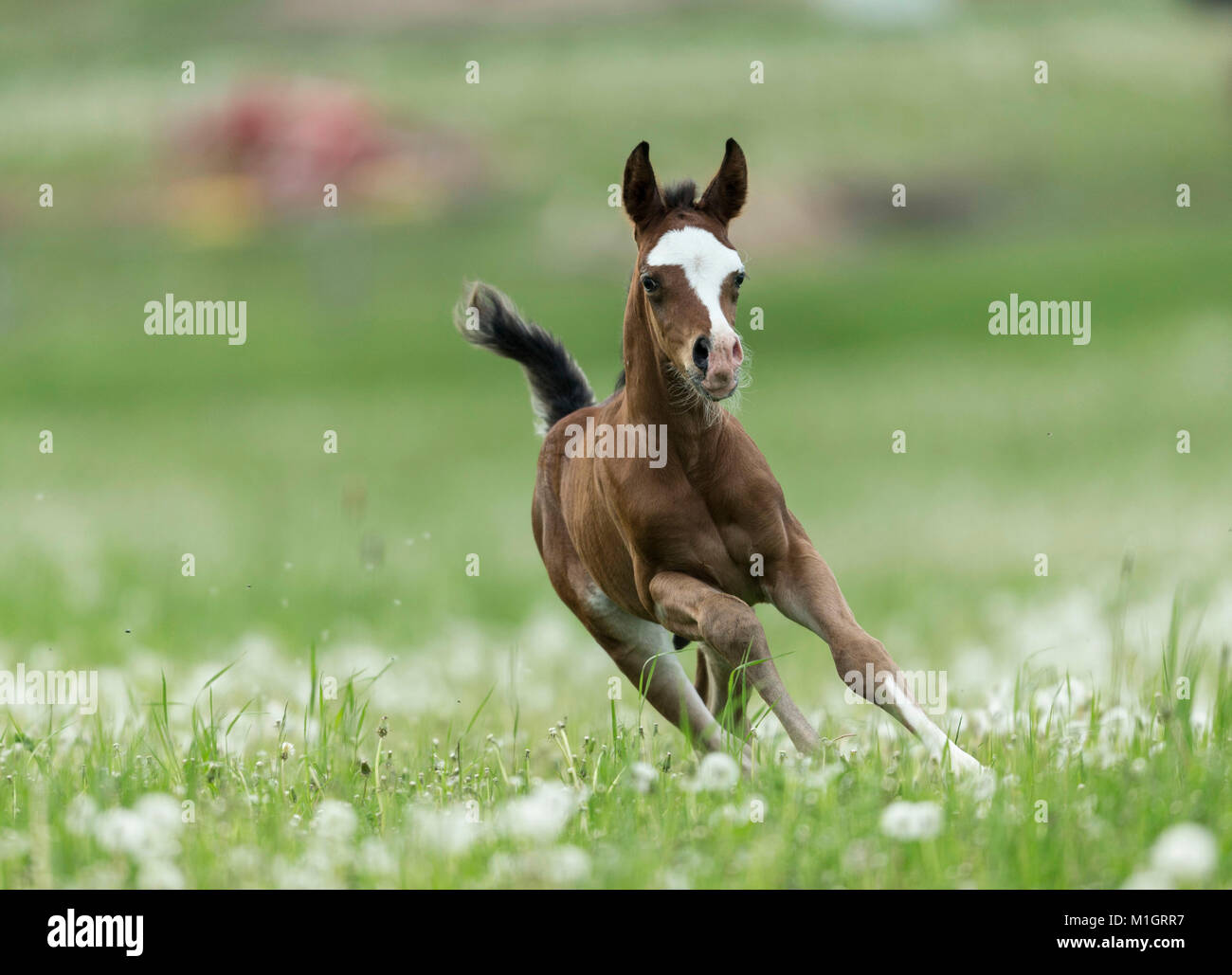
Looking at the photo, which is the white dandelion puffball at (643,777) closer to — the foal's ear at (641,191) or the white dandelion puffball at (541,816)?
the white dandelion puffball at (541,816)

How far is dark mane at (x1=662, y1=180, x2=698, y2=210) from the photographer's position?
242 inches

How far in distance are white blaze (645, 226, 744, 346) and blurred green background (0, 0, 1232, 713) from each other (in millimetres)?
1869

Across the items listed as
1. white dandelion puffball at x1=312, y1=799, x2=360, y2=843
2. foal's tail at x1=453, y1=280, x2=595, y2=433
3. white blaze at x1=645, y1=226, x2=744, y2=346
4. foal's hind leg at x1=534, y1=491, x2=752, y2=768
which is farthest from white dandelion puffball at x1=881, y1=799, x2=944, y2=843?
foal's tail at x1=453, y1=280, x2=595, y2=433

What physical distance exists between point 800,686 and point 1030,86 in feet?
131

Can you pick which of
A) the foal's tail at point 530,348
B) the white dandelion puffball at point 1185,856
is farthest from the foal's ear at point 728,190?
the white dandelion puffball at point 1185,856

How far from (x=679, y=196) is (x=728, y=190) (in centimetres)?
19

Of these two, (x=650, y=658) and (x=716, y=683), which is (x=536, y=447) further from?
(x=650, y=658)

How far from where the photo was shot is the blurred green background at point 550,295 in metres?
14.5

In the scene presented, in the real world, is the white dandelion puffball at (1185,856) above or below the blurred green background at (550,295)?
below

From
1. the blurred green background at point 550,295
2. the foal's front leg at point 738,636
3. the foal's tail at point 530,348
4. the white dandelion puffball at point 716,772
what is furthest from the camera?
the blurred green background at point 550,295

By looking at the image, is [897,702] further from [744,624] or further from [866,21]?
[866,21]

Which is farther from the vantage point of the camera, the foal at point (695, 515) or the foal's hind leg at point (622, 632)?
the foal's hind leg at point (622, 632)

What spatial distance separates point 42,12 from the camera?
190ft

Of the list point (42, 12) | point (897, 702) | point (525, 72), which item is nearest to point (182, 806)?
point (897, 702)
